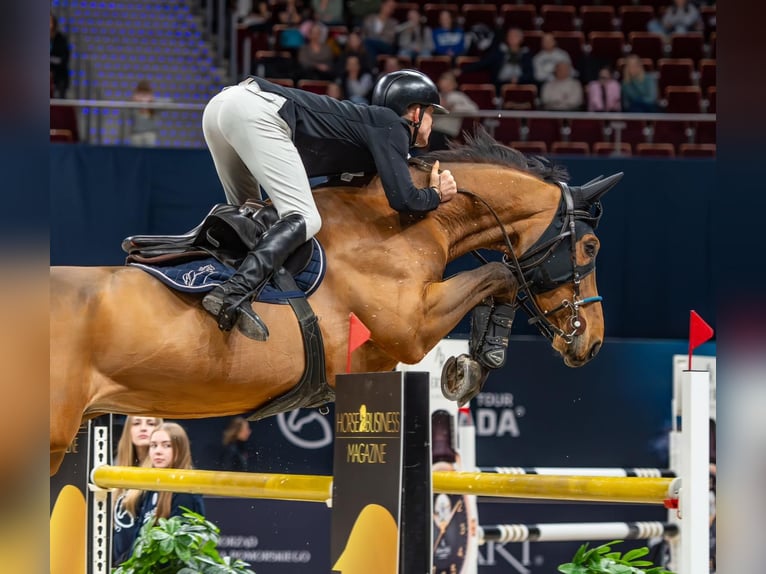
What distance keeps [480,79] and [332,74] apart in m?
1.73

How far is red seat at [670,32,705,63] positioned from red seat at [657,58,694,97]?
0.40 metres

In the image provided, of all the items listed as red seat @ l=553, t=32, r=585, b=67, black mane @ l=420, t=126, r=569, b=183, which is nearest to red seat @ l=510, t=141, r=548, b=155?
red seat @ l=553, t=32, r=585, b=67

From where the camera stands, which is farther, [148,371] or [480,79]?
[480,79]

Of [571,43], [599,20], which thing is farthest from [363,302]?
[599,20]

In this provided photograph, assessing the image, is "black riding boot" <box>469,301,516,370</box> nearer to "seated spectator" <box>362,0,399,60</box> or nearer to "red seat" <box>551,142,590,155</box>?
"red seat" <box>551,142,590,155</box>

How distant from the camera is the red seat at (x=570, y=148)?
945 cm

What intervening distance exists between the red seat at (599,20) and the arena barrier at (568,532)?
747 cm

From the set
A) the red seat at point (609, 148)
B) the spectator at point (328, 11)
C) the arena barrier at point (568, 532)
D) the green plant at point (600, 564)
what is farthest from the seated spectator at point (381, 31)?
the green plant at point (600, 564)

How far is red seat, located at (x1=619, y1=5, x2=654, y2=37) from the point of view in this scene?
1171 cm

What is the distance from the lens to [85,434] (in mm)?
4191

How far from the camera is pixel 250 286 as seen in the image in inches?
125

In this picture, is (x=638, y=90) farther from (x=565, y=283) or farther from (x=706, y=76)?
(x=565, y=283)
